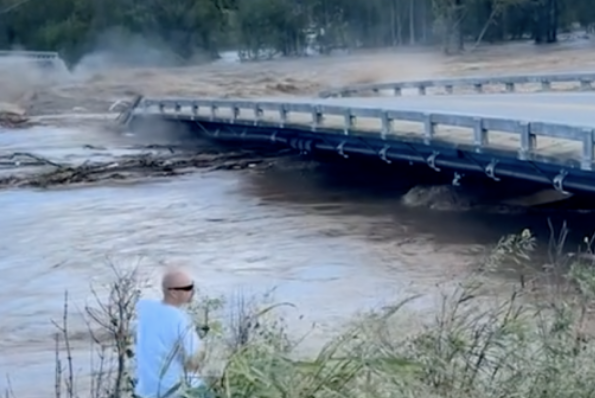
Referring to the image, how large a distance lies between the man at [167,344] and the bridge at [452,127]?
33.0 ft

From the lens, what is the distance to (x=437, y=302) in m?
13.2

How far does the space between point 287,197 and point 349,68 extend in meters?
36.0

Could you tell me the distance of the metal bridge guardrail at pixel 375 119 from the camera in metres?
16.5

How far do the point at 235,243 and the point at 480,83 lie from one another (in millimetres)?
13702

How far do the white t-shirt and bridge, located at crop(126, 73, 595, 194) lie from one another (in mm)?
10150

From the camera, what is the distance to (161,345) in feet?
21.1

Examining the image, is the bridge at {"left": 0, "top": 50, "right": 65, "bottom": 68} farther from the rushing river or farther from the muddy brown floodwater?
the rushing river

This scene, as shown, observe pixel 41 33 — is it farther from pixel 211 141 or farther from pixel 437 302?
pixel 437 302

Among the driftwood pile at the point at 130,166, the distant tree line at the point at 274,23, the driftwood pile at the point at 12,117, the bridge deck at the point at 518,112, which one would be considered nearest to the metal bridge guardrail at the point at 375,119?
the bridge deck at the point at 518,112

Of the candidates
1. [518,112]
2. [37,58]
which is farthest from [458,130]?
[37,58]

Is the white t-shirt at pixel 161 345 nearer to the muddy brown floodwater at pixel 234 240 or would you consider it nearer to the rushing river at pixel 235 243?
the muddy brown floodwater at pixel 234 240

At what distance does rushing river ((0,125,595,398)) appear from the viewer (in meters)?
14.9

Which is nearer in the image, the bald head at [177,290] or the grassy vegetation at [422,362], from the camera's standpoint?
the grassy vegetation at [422,362]

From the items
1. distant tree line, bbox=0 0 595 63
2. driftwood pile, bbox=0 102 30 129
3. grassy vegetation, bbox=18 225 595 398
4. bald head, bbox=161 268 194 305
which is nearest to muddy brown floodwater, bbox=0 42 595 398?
grassy vegetation, bbox=18 225 595 398
